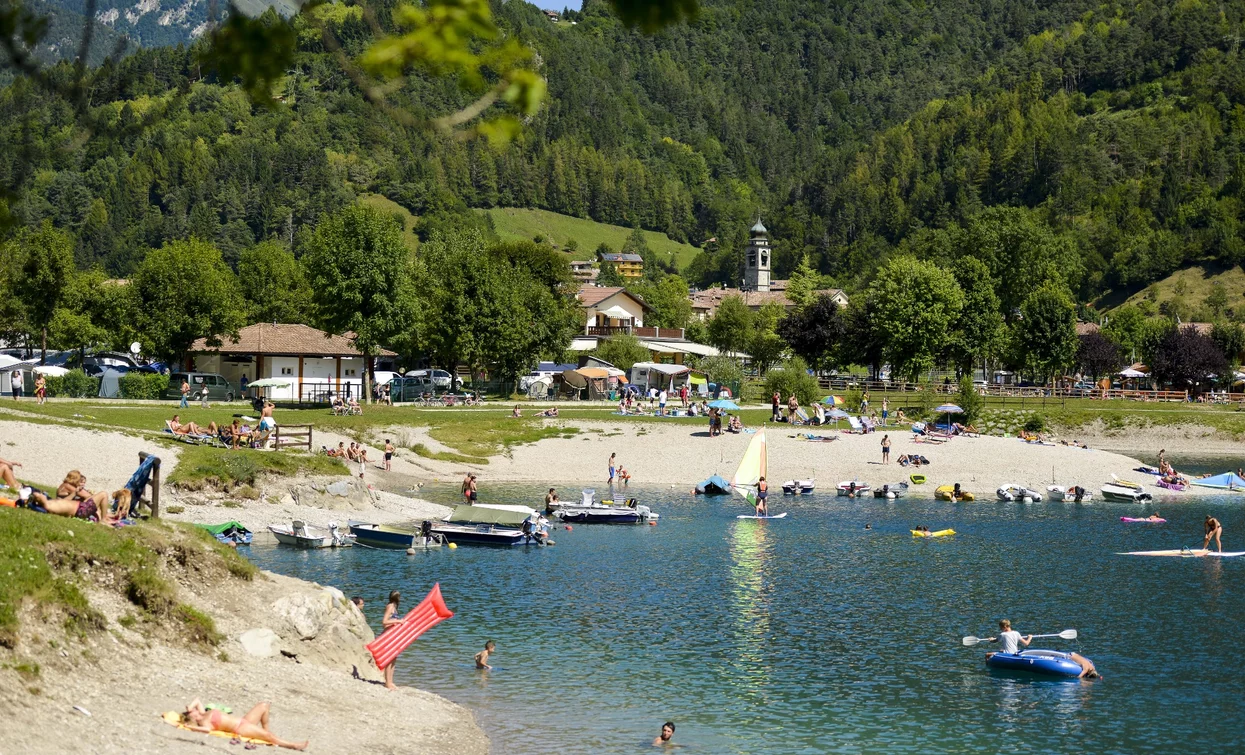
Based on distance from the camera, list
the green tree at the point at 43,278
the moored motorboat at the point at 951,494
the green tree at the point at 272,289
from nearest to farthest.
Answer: the moored motorboat at the point at 951,494
the green tree at the point at 43,278
the green tree at the point at 272,289

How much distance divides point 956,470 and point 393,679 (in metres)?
Result: 45.8

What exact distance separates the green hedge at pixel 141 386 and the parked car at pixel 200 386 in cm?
58

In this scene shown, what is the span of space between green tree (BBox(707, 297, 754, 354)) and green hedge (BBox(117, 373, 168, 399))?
207 ft

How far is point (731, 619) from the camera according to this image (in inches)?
1362

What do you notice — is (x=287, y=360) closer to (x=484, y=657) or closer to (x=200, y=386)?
(x=200, y=386)

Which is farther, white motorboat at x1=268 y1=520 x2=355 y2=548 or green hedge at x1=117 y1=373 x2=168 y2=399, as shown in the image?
green hedge at x1=117 y1=373 x2=168 y2=399

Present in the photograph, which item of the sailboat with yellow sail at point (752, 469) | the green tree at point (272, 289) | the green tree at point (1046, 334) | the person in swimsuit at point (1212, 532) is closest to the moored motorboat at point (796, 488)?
the sailboat with yellow sail at point (752, 469)

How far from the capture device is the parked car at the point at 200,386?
75.1m

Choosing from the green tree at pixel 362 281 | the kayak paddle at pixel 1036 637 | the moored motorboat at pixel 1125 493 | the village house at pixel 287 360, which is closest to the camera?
Answer: the kayak paddle at pixel 1036 637

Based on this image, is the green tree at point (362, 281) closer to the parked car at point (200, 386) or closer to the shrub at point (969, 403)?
the parked car at point (200, 386)

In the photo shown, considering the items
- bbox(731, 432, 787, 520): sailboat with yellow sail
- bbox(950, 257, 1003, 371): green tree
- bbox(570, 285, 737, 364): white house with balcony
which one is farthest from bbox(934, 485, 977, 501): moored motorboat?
bbox(570, 285, 737, 364): white house with balcony

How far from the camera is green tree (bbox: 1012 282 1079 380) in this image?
107 metres

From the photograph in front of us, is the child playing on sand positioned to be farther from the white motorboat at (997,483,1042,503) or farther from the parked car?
the parked car

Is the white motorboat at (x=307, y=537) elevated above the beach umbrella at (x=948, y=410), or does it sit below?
below
